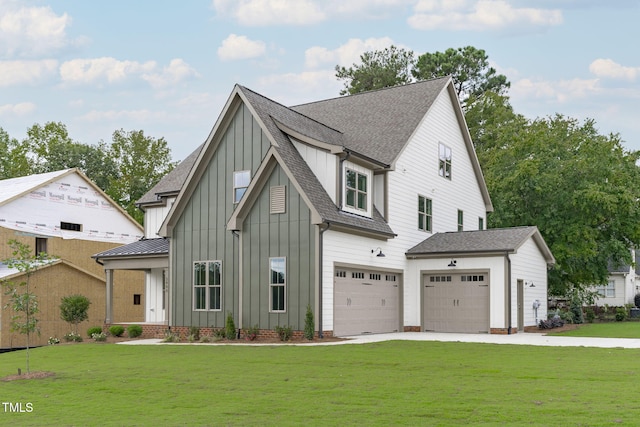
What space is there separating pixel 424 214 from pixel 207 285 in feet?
32.7

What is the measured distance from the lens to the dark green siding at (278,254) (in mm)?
23375

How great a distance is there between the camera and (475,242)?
92.8 ft

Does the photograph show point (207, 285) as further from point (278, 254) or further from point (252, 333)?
point (278, 254)

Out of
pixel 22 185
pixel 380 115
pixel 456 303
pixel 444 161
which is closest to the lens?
pixel 456 303

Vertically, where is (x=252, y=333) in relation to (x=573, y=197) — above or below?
below

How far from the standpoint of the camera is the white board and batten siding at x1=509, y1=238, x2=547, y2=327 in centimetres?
2788

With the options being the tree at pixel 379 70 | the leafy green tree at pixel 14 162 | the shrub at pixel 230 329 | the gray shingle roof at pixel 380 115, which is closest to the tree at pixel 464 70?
the tree at pixel 379 70

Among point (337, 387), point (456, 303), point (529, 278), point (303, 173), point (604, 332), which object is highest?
point (303, 173)

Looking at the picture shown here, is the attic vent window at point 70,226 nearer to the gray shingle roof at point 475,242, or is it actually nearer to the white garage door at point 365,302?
the white garage door at point 365,302

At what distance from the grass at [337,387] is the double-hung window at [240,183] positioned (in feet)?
23.7

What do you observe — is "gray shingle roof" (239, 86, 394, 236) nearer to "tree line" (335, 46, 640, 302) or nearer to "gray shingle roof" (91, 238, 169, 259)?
"gray shingle roof" (91, 238, 169, 259)

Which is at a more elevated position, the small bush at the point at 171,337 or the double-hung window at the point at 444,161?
the double-hung window at the point at 444,161

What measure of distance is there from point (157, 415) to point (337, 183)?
15042mm

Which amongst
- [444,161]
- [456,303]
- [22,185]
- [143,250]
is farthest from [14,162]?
[456,303]
